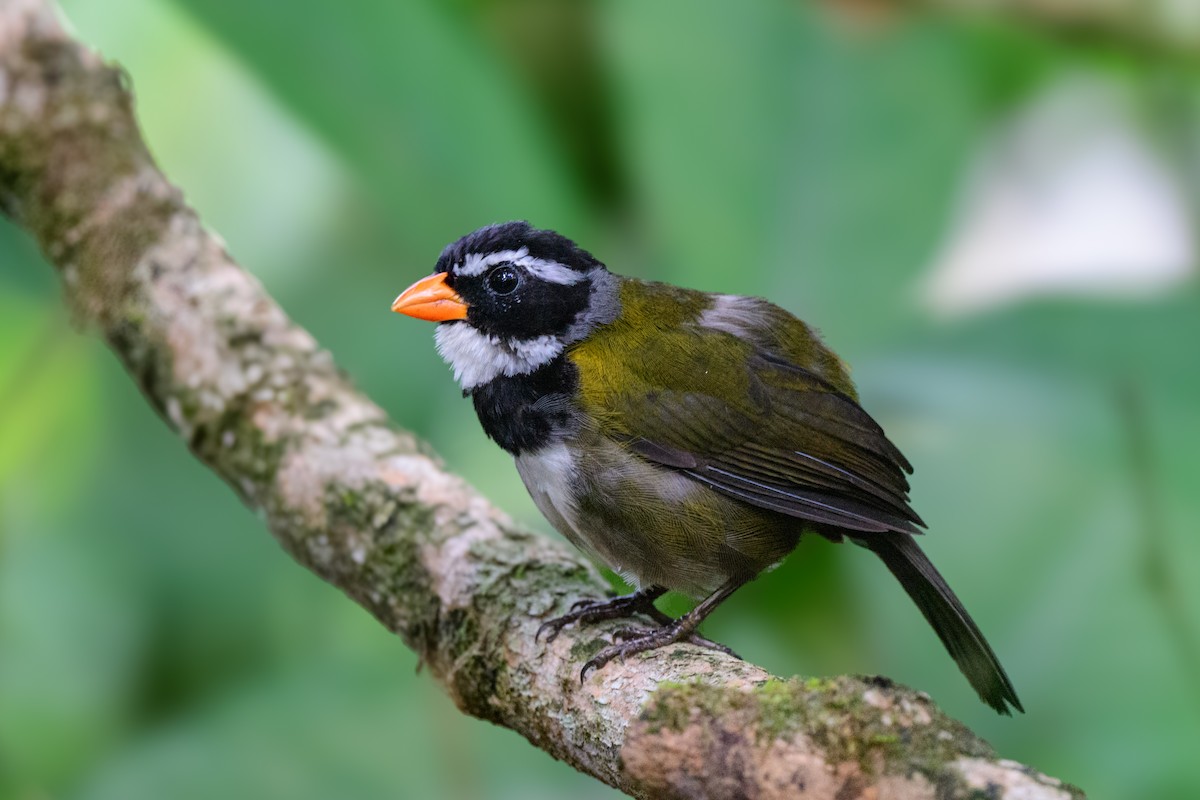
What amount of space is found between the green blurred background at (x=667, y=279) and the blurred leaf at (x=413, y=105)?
1 centimetres

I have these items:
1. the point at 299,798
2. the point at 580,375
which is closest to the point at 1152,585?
the point at 580,375

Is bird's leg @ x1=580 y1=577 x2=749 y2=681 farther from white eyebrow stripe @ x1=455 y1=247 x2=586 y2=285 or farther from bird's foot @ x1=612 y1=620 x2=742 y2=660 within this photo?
white eyebrow stripe @ x1=455 y1=247 x2=586 y2=285

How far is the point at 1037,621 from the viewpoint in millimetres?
3381

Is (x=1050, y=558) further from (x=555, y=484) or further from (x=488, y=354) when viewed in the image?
(x=488, y=354)

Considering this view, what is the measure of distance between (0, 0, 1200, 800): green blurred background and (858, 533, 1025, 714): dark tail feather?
0.55 metres

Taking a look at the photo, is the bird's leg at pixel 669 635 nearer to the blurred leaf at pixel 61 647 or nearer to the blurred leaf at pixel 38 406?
the blurred leaf at pixel 61 647

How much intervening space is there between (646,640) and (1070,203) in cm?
307

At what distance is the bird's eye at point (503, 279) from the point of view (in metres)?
2.90

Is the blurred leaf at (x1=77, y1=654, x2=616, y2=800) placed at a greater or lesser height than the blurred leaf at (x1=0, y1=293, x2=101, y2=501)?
lesser

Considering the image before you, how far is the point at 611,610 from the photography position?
2.66 m

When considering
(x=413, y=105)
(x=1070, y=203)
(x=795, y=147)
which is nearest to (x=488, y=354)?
(x=413, y=105)

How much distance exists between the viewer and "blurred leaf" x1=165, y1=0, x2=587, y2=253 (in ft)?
11.9

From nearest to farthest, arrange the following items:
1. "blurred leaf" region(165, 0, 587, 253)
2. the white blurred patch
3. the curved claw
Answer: the curved claw → "blurred leaf" region(165, 0, 587, 253) → the white blurred patch

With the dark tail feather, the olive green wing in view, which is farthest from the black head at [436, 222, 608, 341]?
the dark tail feather
